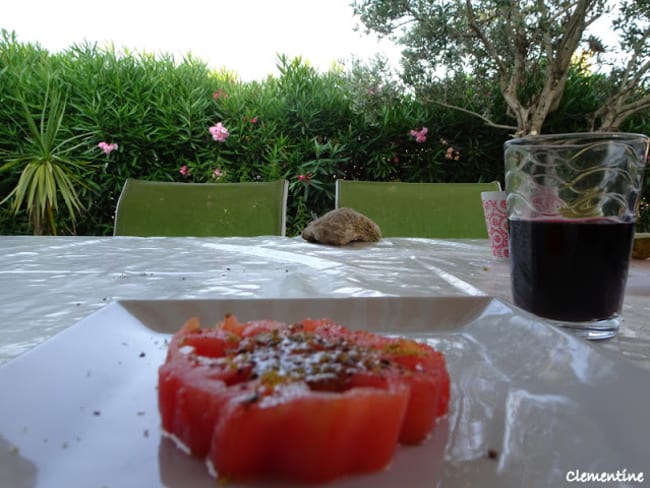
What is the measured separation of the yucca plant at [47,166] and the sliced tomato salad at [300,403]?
10.6 ft

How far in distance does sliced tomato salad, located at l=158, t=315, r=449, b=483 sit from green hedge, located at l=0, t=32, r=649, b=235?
10.3 feet

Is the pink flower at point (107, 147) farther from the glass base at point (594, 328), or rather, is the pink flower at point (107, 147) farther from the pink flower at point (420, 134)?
the glass base at point (594, 328)

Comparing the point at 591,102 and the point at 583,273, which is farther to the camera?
the point at 591,102

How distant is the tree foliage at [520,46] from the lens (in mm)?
3105

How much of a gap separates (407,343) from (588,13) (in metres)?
3.50

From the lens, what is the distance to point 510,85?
3.27 metres

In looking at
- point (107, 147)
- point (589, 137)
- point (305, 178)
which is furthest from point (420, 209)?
point (107, 147)

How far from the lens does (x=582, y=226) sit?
0.62 metres

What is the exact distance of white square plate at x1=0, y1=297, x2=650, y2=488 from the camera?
327 millimetres

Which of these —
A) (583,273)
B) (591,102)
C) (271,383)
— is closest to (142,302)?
(271,383)

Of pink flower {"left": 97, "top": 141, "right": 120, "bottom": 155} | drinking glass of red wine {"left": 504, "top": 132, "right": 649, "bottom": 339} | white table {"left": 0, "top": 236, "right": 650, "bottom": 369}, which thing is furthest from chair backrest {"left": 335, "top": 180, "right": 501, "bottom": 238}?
pink flower {"left": 97, "top": 141, "right": 120, "bottom": 155}

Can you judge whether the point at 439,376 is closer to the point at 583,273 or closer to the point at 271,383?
the point at 271,383

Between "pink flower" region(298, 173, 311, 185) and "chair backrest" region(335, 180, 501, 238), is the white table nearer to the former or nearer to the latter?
"chair backrest" region(335, 180, 501, 238)

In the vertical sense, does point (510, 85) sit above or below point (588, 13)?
below
